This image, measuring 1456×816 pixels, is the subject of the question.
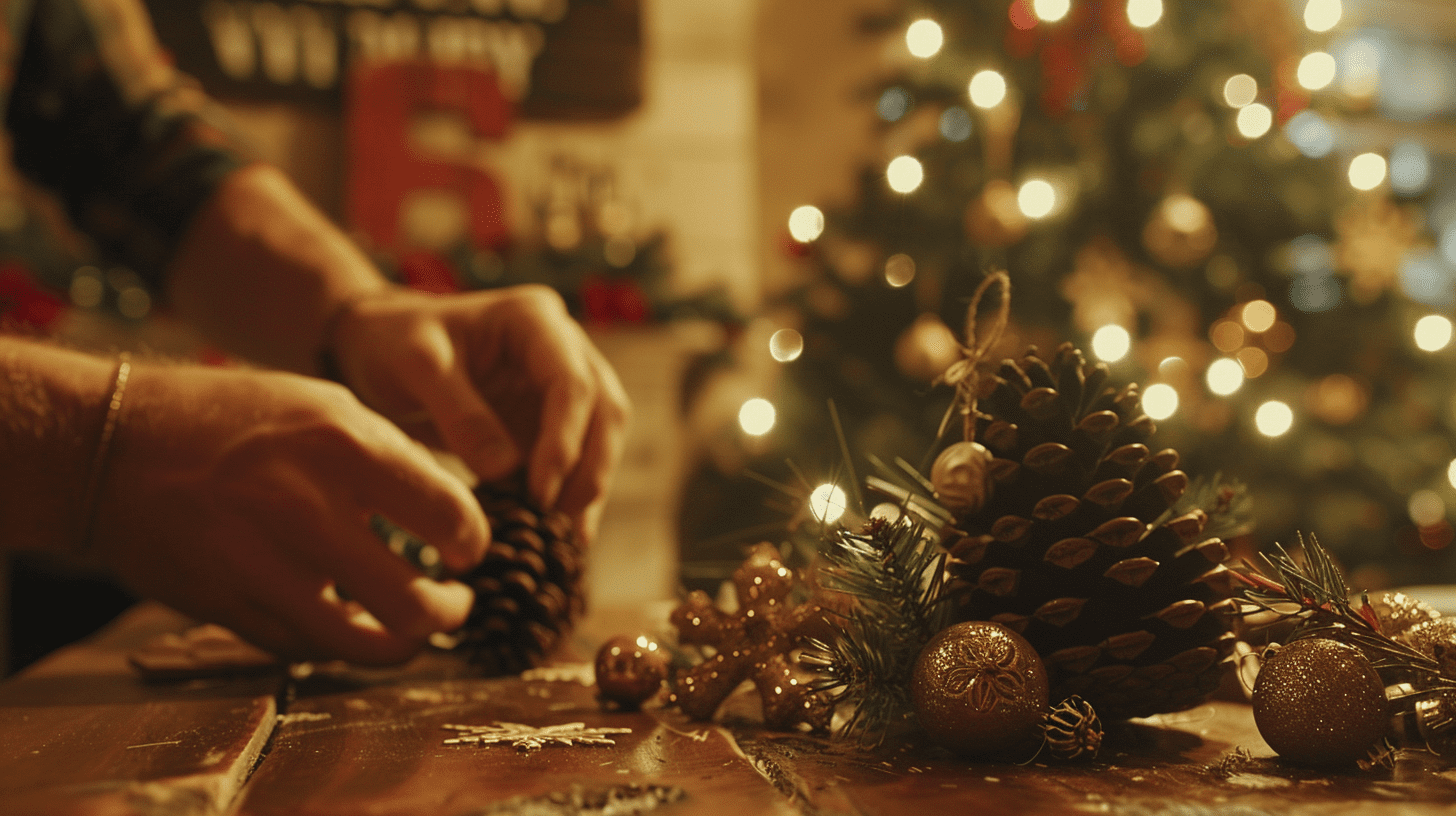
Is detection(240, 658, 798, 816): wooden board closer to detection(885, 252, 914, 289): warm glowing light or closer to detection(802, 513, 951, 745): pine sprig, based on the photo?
detection(802, 513, 951, 745): pine sprig

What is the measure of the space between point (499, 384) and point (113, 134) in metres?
0.71

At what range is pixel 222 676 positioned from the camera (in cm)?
59

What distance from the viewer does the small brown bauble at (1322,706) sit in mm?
371

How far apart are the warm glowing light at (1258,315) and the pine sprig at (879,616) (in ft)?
6.63

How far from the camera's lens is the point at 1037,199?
192 cm

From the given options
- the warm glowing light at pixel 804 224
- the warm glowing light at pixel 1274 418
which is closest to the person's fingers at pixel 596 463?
the warm glowing light at pixel 804 224

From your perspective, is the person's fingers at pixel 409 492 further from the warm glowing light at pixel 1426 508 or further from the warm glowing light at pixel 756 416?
the warm glowing light at pixel 1426 508

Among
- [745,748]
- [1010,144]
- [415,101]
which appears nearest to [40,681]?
[745,748]

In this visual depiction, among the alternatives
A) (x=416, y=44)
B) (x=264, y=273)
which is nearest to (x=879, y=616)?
(x=264, y=273)

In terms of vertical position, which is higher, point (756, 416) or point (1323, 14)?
point (1323, 14)

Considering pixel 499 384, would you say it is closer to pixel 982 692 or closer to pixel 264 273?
pixel 264 273

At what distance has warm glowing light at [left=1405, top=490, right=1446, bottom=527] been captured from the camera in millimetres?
2141

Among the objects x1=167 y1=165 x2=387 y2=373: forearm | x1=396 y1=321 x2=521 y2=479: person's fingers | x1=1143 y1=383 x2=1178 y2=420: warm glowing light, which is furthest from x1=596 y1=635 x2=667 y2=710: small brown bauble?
x1=1143 y1=383 x2=1178 y2=420: warm glowing light

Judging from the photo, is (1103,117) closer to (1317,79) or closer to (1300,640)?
(1317,79)
